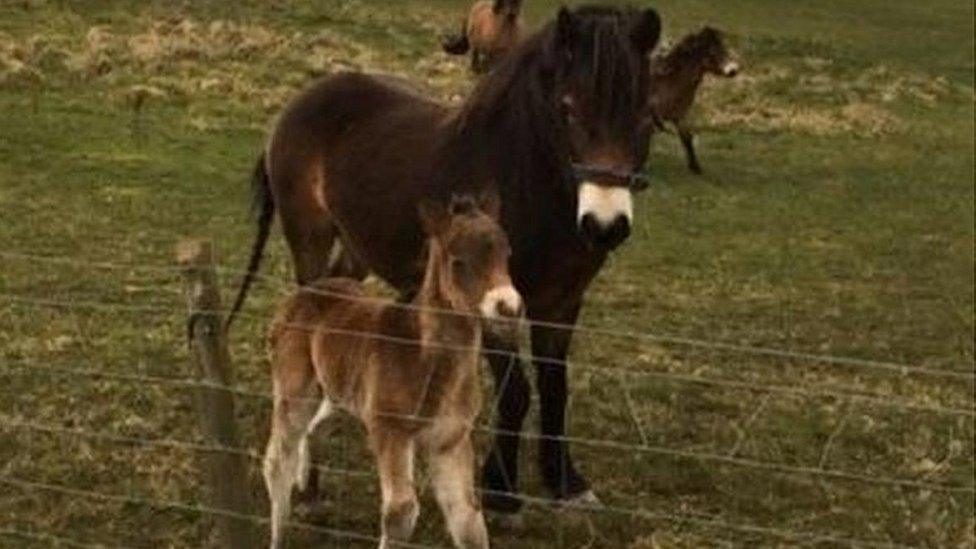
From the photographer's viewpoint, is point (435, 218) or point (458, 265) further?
point (435, 218)

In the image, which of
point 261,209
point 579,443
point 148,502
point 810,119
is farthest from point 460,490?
Answer: point 810,119

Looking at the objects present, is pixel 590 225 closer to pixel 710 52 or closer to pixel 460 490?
pixel 460 490

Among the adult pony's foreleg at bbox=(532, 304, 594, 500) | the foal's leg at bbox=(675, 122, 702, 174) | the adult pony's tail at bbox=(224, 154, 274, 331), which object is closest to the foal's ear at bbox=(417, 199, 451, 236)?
the adult pony's foreleg at bbox=(532, 304, 594, 500)

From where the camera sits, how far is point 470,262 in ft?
14.7

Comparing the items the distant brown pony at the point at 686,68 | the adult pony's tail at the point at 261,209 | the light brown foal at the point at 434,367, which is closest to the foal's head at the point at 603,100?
the light brown foal at the point at 434,367

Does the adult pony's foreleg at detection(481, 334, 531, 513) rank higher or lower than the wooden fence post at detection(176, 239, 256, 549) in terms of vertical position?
lower

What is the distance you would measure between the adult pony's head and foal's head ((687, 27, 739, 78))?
1006 cm

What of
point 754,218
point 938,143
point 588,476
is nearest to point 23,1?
point 754,218

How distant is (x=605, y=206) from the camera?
502 cm

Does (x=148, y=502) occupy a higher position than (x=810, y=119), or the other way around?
(x=148, y=502)

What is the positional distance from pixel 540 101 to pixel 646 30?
1.52 feet

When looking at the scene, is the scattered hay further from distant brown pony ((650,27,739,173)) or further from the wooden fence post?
the wooden fence post

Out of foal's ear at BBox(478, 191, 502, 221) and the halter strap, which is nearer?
foal's ear at BBox(478, 191, 502, 221)

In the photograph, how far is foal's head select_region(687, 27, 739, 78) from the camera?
15.5 meters
